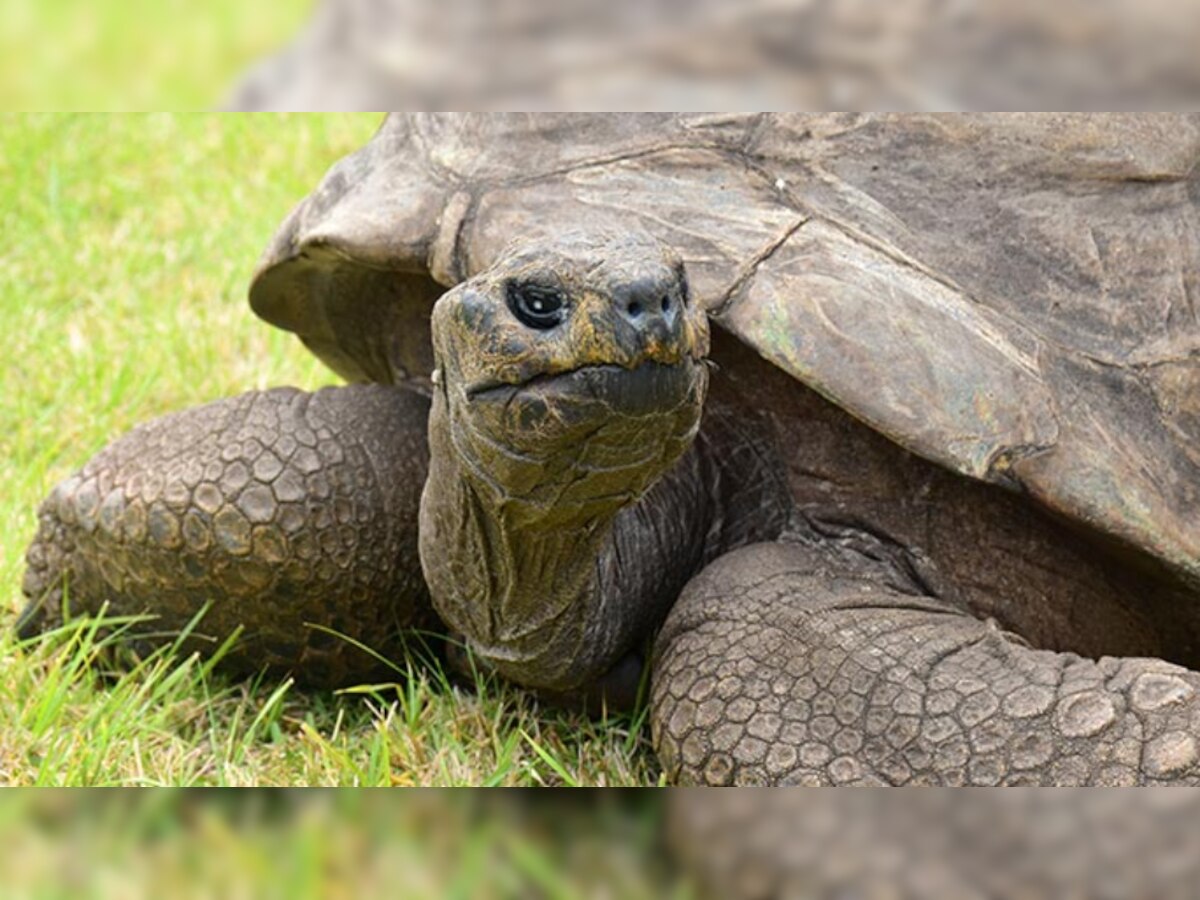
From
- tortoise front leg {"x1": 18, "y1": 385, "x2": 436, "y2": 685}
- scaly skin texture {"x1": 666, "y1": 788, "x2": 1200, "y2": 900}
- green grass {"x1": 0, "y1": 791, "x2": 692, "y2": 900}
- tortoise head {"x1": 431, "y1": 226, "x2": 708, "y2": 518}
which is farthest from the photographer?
tortoise front leg {"x1": 18, "y1": 385, "x2": 436, "y2": 685}

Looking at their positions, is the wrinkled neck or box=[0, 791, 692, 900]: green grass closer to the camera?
box=[0, 791, 692, 900]: green grass

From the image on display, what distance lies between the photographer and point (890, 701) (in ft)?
6.80

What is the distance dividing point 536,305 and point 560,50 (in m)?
1.30

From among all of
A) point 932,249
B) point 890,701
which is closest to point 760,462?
point 932,249

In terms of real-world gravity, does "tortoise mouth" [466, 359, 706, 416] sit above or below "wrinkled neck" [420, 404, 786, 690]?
above

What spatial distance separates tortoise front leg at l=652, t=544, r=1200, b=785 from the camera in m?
1.97

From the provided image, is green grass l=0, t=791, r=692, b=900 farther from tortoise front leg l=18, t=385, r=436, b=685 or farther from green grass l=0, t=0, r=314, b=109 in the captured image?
tortoise front leg l=18, t=385, r=436, b=685

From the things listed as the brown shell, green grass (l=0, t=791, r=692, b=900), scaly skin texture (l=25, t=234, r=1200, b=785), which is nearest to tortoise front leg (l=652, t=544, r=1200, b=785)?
scaly skin texture (l=25, t=234, r=1200, b=785)

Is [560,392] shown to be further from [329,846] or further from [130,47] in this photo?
[130,47]

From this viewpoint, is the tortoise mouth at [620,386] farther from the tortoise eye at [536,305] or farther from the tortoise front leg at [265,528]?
the tortoise front leg at [265,528]

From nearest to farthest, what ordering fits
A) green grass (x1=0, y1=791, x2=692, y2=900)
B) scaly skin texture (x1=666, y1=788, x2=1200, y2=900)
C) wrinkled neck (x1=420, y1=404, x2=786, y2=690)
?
1. green grass (x1=0, y1=791, x2=692, y2=900)
2. scaly skin texture (x1=666, y1=788, x2=1200, y2=900)
3. wrinkled neck (x1=420, y1=404, x2=786, y2=690)

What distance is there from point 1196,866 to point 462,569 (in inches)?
63.8

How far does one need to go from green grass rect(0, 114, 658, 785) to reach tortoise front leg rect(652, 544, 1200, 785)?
29 centimetres

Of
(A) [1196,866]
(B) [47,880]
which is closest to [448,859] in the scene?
(B) [47,880]
